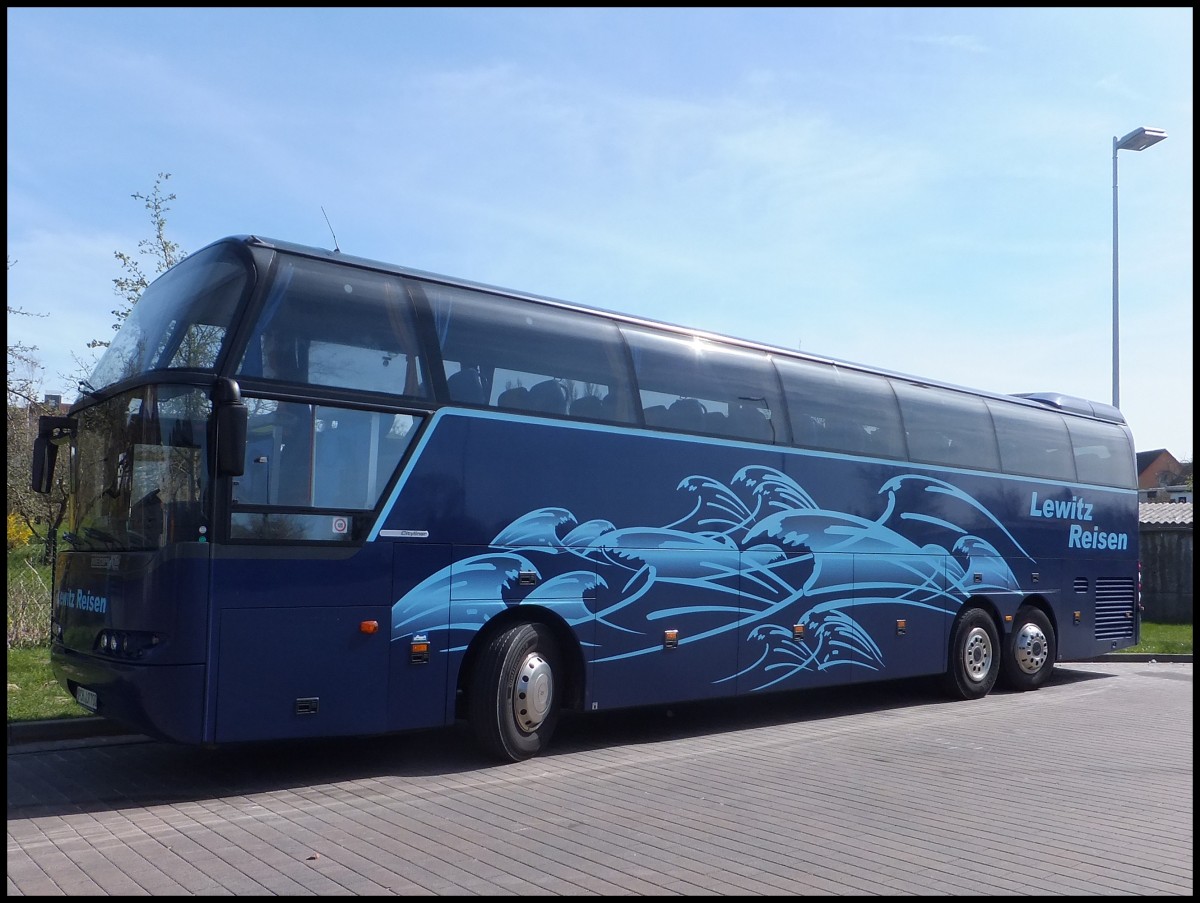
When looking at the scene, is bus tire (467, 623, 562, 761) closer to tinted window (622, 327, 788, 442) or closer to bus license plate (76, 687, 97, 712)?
tinted window (622, 327, 788, 442)

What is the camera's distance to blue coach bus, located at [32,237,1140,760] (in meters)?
7.62

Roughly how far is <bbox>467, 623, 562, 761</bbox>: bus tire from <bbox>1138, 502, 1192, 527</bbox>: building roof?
71.8 feet

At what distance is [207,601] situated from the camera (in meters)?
7.44

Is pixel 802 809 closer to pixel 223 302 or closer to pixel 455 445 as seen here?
pixel 455 445

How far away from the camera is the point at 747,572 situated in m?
11.2

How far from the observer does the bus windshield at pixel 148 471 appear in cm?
752

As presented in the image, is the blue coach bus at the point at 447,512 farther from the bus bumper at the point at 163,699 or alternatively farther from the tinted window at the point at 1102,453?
the tinted window at the point at 1102,453

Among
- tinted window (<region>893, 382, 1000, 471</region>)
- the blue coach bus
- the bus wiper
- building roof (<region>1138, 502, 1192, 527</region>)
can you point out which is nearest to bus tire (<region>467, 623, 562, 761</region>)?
the blue coach bus

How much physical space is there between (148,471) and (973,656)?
407 inches

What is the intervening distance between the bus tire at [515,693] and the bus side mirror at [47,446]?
12.2 feet

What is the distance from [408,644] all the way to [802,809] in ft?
10.0

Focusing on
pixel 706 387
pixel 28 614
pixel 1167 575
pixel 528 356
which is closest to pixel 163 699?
pixel 528 356

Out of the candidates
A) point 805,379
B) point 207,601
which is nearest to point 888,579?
point 805,379

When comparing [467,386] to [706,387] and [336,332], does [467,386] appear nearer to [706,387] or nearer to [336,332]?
[336,332]
